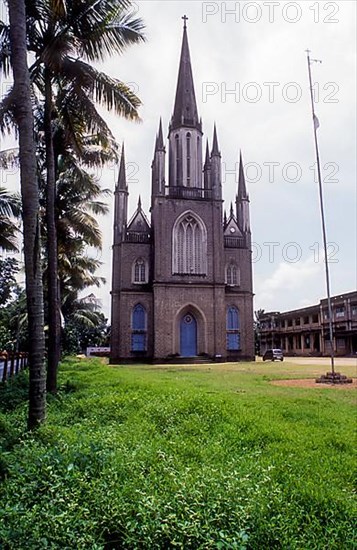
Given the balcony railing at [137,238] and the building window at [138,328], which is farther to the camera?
the balcony railing at [137,238]

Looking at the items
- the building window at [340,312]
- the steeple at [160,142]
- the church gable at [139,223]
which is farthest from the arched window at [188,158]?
the building window at [340,312]

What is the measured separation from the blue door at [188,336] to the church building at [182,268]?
0.25 ft

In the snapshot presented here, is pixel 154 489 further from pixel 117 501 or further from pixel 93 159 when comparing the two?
pixel 93 159

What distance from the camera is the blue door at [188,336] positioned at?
112 ft

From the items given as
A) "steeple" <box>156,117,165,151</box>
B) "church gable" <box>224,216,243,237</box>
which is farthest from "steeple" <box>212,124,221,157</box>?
"church gable" <box>224,216,243,237</box>

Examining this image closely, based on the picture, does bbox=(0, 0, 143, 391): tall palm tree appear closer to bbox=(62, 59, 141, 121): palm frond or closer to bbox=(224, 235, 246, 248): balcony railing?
bbox=(62, 59, 141, 121): palm frond

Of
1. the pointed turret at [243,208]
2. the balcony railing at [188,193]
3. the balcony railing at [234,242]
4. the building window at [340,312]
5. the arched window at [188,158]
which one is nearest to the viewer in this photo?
the balcony railing at [188,193]

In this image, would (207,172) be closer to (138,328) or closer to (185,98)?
(185,98)

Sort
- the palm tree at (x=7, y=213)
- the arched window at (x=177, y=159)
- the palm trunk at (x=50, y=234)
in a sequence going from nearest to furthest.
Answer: the palm trunk at (x=50, y=234) → the palm tree at (x=7, y=213) → the arched window at (x=177, y=159)

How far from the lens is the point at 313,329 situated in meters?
57.1

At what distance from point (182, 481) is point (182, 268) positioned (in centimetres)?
2994

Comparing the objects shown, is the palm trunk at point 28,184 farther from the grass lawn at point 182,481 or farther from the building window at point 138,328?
the building window at point 138,328

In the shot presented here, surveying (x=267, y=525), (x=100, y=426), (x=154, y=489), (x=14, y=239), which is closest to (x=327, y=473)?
(x=267, y=525)

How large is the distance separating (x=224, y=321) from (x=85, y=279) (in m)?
11.0
